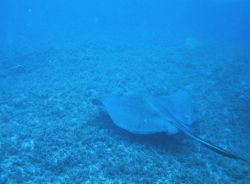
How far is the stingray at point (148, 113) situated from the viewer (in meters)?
4.16

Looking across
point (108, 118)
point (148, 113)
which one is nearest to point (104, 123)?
point (108, 118)

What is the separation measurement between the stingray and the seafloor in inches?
17.1

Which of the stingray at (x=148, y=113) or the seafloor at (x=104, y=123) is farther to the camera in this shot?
the stingray at (x=148, y=113)

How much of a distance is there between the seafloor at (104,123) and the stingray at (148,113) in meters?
0.43

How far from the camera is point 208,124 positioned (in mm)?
5551

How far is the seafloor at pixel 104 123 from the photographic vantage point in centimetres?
375

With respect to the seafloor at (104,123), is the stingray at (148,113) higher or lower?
higher

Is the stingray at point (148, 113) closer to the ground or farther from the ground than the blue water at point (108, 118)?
farther from the ground

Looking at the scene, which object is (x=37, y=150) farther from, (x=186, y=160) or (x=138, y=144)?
(x=186, y=160)

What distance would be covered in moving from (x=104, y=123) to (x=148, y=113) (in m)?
1.20

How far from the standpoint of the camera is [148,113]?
14.8 ft

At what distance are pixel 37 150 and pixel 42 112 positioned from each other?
5.46ft

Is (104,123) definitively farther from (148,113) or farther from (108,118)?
(148,113)

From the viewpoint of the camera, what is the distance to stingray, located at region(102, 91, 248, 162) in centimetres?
416
